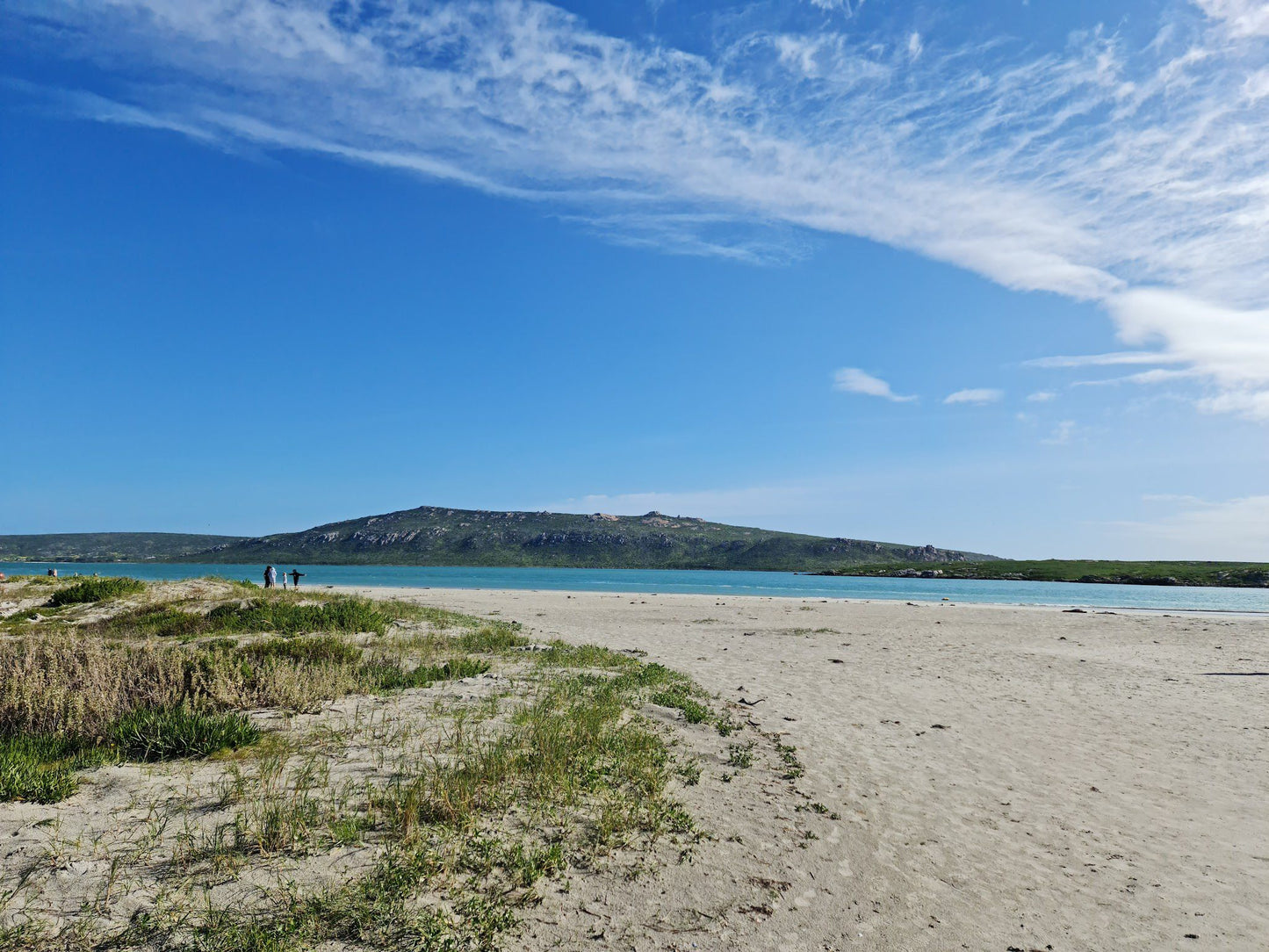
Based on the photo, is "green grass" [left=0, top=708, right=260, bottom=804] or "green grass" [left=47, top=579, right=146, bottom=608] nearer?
"green grass" [left=0, top=708, right=260, bottom=804]

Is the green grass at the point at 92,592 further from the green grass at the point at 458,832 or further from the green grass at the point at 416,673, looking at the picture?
the green grass at the point at 458,832

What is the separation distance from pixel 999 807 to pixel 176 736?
35.7ft

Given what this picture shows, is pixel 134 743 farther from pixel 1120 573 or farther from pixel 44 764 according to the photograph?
pixel 1120 573

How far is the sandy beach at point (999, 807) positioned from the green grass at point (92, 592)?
19904mm

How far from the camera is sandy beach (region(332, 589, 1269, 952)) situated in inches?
228

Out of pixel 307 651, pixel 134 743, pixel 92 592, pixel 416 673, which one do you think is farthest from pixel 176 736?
pixel 92 592

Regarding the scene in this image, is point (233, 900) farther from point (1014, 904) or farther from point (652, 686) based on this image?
point (652, 686)

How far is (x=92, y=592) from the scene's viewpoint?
83.5ft

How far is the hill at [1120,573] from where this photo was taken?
106m

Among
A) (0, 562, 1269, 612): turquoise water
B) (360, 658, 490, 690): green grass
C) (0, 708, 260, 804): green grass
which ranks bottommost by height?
(0, 562, 1269, 612): turquoise water

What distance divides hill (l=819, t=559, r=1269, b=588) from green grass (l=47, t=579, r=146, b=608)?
126751 millimetres

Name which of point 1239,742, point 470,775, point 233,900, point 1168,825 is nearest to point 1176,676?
point 1239,742

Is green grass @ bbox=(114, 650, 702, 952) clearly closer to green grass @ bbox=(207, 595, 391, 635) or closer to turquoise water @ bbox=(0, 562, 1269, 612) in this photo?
green grass @ bbox=(207, 595, 391, 635)

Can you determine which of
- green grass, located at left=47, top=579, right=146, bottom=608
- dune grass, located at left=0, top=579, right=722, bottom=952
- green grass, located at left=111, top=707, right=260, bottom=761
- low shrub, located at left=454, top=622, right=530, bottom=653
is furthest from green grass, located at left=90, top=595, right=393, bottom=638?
green grass, located at left=111, top=707, right=260, bottom=761
